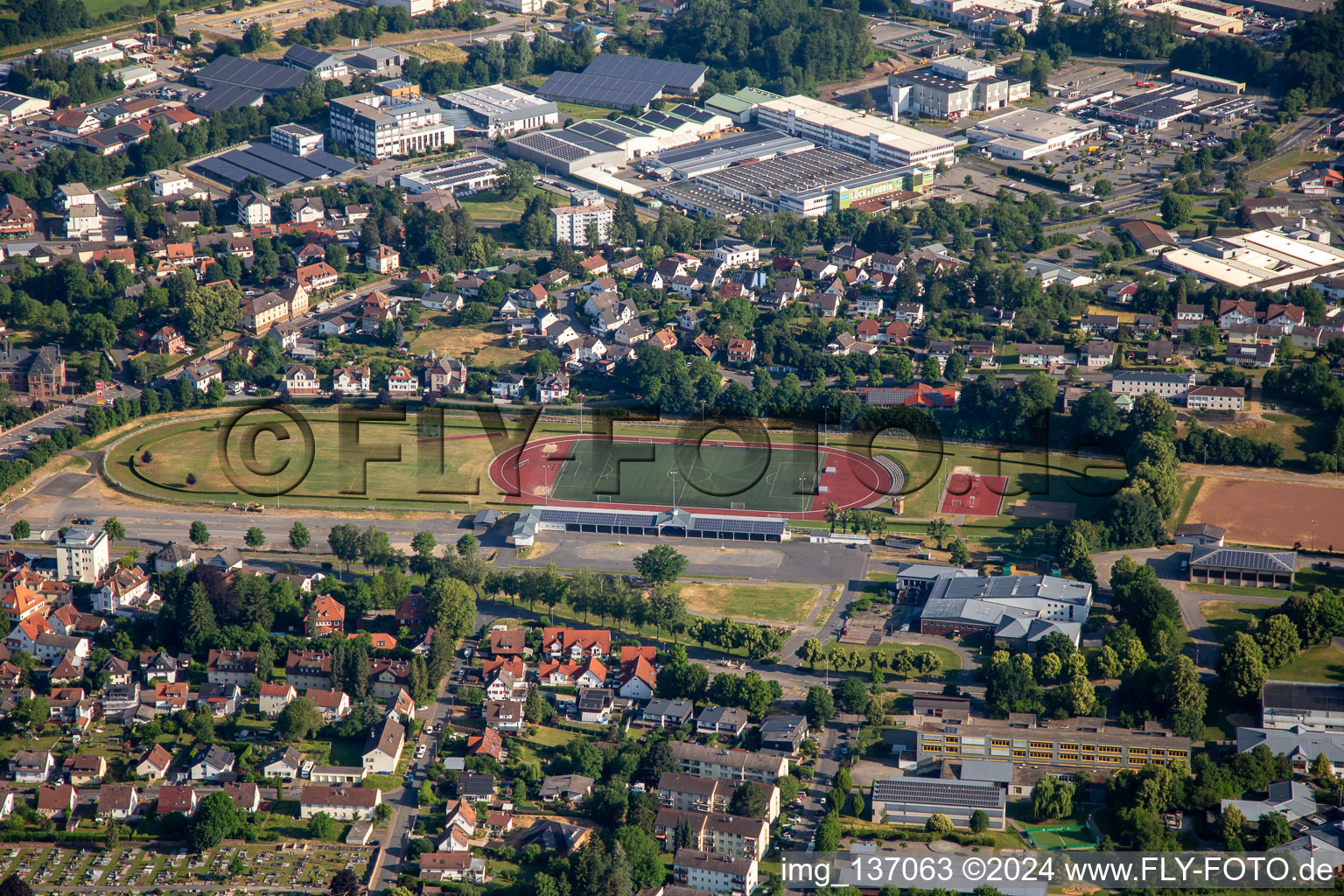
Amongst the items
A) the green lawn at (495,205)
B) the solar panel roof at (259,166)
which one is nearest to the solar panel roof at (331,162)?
the solar panel roof at (259,166)

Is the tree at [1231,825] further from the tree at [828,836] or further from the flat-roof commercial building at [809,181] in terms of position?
the flat-roof commercial building at [809,181]

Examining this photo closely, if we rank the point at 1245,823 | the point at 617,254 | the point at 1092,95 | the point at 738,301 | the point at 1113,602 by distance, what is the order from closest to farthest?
the point at 1245,823 → the point at 1113,602 → the point at 738,301 → the point at 617,254 → the point at 1092,95

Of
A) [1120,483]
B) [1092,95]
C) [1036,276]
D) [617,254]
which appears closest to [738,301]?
[617,254]

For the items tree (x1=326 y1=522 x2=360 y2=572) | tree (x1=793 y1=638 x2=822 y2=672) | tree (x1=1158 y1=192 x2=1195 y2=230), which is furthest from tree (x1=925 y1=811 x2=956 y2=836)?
tree (x1=1158 y1=192 x2=1195 y2=230)

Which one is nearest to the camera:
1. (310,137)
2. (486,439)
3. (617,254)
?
(486,439)

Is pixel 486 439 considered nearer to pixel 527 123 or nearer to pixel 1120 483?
pixel 1120 483

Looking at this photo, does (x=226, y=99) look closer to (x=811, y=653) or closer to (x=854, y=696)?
(x=811, y=653)

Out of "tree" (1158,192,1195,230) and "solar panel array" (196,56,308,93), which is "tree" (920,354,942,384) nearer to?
"tree" (1158,192,1195,230)
